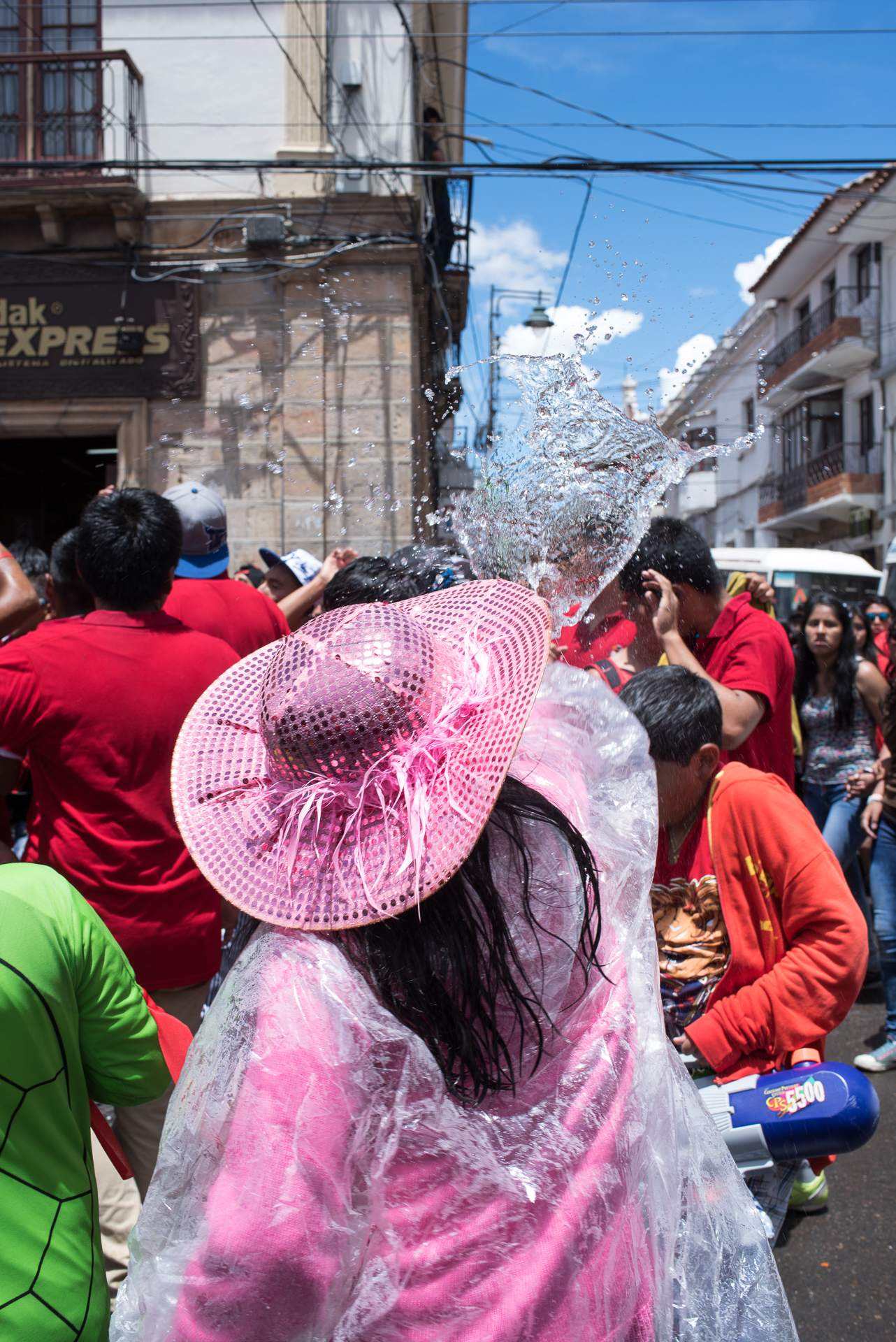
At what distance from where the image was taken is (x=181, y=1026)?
1.58 meters

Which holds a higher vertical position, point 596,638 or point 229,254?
point 229,254

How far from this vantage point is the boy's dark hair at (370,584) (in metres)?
2.00

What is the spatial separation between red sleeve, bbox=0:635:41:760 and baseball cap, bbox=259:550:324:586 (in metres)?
2.08

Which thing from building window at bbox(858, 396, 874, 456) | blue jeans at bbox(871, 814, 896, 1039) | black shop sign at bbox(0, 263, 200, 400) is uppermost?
building window at bbox(858, 396, 874, 456)

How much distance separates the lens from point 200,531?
3248mm

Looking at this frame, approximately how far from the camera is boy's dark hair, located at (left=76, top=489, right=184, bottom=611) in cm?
240

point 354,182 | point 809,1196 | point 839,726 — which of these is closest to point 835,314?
point 354,182

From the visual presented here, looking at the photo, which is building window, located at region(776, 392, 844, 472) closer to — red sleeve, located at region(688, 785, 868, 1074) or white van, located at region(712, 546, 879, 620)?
white van, located at region(712, 546, 879, 620)

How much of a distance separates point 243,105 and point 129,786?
8.72 metres

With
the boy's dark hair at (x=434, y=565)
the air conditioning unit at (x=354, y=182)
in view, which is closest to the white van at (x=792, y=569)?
the air conditioning unit at (x=354, y=182)

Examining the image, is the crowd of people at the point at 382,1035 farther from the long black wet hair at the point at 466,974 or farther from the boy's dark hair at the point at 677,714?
the boy's dark hair at the point at 677,714

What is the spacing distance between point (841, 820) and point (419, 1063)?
435 cm

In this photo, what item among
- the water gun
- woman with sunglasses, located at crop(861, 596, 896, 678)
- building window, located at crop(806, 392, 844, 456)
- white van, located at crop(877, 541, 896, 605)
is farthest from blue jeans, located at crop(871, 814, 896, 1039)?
building window, located at crop(806, 392, 844, 456)

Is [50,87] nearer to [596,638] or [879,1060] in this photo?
[596,638]
